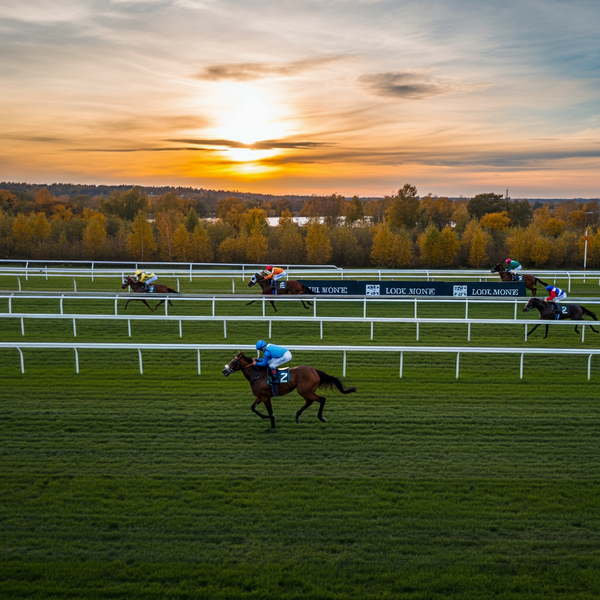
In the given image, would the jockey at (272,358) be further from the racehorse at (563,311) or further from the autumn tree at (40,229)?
the autumn tree at (40,229)

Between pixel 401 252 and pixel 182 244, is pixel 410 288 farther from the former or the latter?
pixel 182 244

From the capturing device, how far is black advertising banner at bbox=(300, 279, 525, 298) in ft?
54.5

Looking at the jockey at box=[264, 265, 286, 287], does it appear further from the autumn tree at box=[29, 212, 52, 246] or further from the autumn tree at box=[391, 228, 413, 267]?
the autumn tree at box=[29, 212, 52, 246]

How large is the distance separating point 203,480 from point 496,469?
9.65 feet

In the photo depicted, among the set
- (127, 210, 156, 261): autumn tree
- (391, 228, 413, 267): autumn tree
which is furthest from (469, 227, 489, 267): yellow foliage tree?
(127, 210, 156, 261): autumn tree

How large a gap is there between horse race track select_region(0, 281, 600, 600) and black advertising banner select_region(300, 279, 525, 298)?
7.39 m

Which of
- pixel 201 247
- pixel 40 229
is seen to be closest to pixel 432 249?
pixel 201 247

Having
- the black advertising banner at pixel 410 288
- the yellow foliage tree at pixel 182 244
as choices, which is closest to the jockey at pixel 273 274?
the black advertising banner at pixel 410 288

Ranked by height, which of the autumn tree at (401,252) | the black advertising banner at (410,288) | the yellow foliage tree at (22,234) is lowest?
the black advertising banner at (410,288)

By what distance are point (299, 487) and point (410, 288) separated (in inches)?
476

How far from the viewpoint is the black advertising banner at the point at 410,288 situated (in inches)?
654

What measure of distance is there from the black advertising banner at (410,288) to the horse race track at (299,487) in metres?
7.39

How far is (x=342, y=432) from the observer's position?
6727 millimetres

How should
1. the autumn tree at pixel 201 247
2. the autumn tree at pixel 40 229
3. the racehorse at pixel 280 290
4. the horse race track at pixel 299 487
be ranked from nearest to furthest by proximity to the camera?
1. the horse race track at pixel 299 487
2. the racehorse at pixel 280 290
3. the autumn tree at pixel 201 247
4. the autumn tree at pixel 40 229
